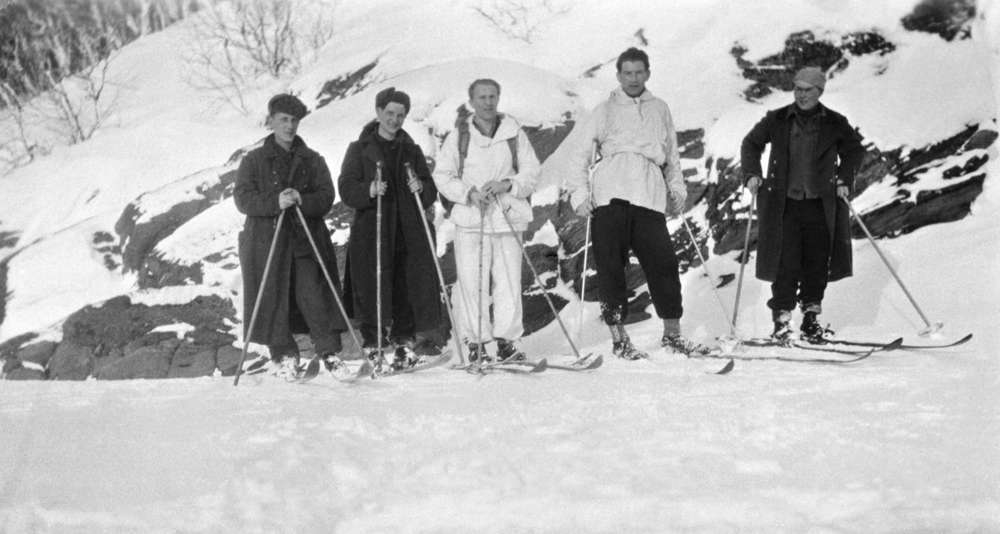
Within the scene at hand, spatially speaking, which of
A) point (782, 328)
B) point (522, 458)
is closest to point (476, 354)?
point (782, 328)

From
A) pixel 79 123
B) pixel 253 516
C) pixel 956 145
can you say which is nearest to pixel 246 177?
pixel 253 516

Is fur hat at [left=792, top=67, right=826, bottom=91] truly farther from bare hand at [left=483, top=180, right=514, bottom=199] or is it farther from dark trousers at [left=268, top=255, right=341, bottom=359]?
dark trousers at [left=268, top=255, right=341, bottom=359]

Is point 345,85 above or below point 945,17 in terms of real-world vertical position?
above

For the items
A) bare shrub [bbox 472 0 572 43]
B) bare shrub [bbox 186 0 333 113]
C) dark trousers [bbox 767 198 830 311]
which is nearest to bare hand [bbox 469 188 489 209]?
dark trousers [bbox 767 198 830 311]

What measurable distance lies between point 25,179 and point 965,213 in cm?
744

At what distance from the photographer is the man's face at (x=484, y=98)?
4.02 meters

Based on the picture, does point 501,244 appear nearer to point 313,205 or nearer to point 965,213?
point 313,205

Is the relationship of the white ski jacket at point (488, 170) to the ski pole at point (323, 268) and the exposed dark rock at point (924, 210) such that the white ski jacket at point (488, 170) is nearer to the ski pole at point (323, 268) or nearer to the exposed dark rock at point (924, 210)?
the ski pole at point (323, 268)

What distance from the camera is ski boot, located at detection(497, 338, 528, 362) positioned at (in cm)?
398

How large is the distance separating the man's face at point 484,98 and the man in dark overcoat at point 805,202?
3.90 feet

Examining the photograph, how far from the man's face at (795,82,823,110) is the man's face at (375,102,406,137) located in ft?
5.80

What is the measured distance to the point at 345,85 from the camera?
866cm

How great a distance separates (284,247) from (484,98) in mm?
1106

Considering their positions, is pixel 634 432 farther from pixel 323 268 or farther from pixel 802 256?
pixel 802 256
